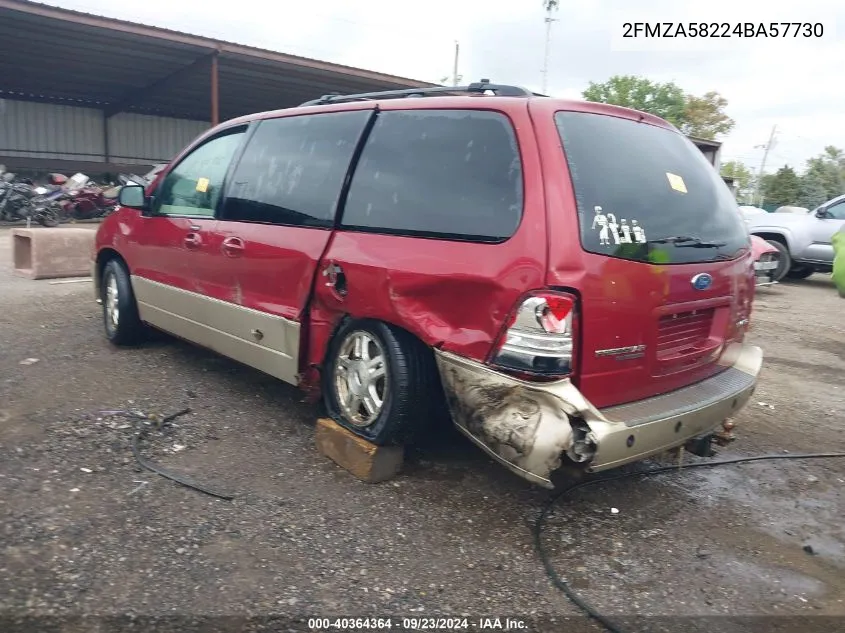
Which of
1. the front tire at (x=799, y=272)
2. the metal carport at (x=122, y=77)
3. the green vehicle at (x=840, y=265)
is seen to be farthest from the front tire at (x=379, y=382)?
the metal carport at (x=122, y=77)

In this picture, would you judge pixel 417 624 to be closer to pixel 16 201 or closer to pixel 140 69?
pixel 16 201

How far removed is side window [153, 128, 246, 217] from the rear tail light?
253 centimetres

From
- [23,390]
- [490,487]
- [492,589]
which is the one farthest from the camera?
[23,390]

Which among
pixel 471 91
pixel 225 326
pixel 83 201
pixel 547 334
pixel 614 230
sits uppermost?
pixel 471 91

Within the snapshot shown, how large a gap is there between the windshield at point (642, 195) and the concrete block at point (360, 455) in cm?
142

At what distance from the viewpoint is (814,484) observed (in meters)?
3.69

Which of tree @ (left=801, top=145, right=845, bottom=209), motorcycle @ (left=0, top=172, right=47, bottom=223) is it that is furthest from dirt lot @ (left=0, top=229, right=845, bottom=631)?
tree @ (left=801, top=145, right=845, bottom=209)

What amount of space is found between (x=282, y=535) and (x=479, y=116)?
6.57 feet

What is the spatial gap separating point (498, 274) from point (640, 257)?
61 cm

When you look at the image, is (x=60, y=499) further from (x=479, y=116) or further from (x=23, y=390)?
(x=479, y=116)

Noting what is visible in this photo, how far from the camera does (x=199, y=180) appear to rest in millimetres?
4703

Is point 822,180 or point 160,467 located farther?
point 822,180

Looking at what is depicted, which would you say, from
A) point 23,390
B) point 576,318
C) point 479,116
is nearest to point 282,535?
point 576,318

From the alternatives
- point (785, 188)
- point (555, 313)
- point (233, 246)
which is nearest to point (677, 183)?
point (555, 313)
